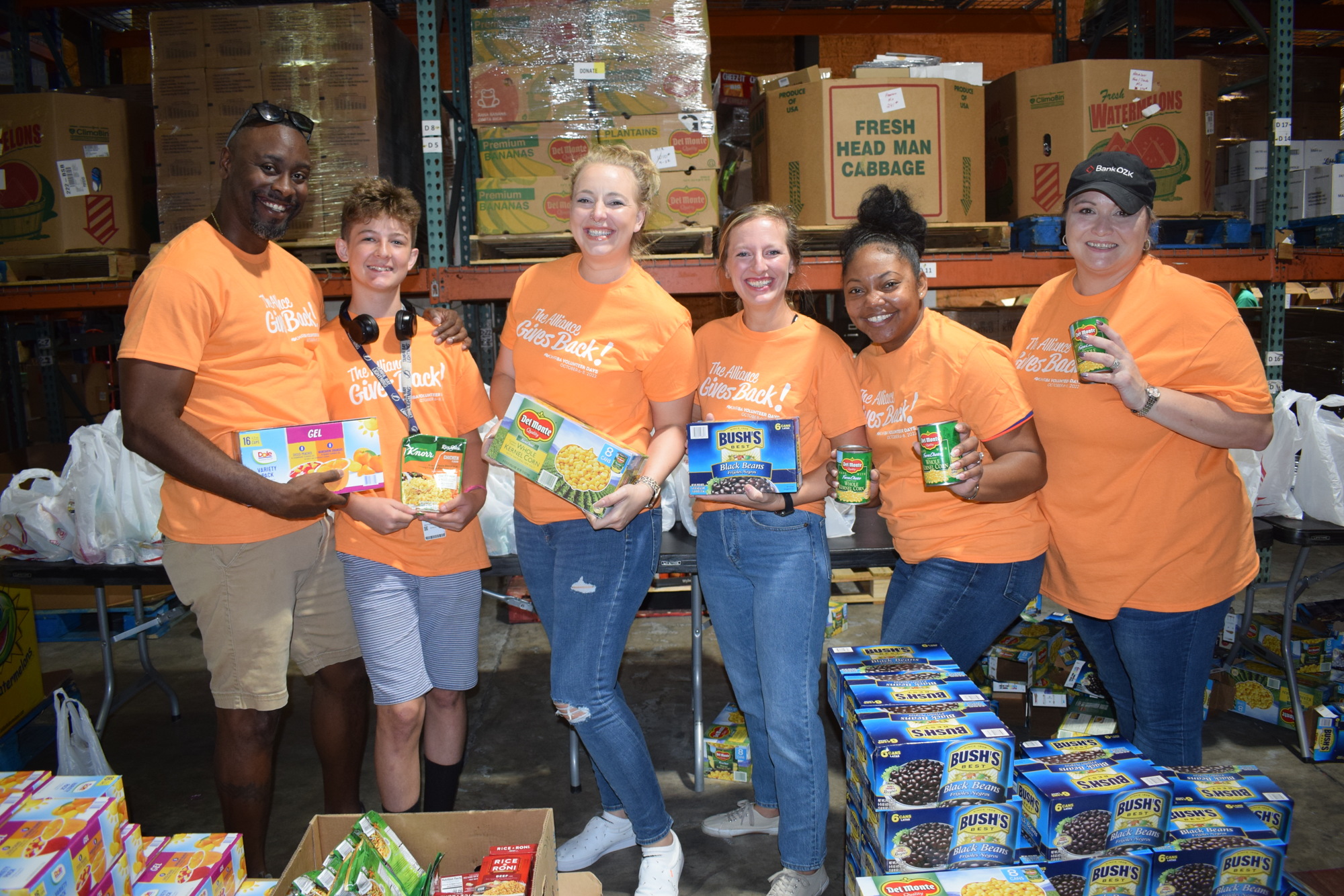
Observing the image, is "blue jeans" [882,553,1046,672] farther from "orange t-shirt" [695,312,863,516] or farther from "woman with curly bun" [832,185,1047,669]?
"orange t-shirt" [695,312,863,516]

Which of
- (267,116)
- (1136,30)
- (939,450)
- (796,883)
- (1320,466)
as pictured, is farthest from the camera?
(1136,30)

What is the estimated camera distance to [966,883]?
182 centimetres

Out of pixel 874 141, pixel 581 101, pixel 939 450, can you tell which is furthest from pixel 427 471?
pixel 874 141

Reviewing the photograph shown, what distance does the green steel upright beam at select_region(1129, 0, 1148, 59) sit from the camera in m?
5.48

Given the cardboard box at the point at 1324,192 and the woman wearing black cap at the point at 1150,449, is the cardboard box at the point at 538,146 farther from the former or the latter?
the cardboard box at the point at 1324,192

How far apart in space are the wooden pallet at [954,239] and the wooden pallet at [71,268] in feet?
12.4

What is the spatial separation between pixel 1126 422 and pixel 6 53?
36.3 feet

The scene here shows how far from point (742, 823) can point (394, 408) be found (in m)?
1.90

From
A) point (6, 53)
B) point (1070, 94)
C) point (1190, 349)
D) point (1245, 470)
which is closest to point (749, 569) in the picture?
point (1190, 349)

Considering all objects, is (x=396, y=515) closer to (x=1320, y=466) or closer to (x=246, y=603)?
(x=246, y=603)

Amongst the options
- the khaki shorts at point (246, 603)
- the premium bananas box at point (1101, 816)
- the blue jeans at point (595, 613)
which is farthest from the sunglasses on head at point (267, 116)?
the premium bananas box at point (1101, 816)

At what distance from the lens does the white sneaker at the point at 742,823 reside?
2959 mm

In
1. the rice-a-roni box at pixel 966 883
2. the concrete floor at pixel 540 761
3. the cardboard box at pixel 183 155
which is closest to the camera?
the rice-a-roni box at pixel 966 883

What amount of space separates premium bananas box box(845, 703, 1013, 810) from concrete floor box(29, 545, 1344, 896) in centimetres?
93
